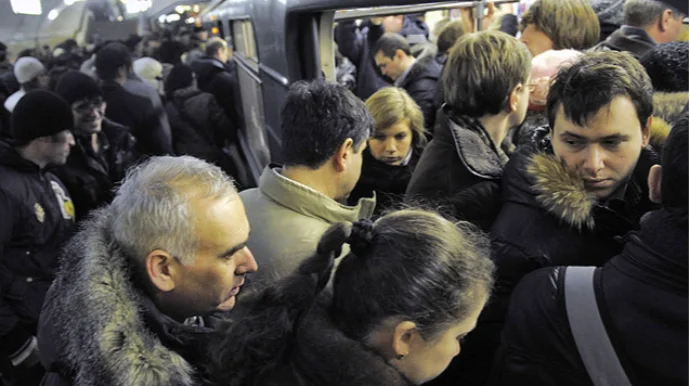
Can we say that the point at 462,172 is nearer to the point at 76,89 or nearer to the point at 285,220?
the point at 285,220

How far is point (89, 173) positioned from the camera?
12.4ft

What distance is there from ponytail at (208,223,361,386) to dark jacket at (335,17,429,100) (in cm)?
433

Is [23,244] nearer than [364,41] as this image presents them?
Yes

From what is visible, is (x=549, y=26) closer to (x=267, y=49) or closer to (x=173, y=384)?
(x=267, y=49)

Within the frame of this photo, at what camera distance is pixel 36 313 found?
2857 millimetres

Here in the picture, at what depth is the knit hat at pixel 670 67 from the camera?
214 centimetres

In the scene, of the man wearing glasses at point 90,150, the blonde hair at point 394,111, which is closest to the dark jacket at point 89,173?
the man wearing glasses at point 90,150

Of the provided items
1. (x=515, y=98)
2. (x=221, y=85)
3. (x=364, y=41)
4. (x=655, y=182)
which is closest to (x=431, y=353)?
(x=655, y=182)

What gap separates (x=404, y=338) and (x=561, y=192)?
58cm

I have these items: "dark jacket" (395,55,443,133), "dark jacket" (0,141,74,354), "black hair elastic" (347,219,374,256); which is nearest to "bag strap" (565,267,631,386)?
"black hair elastic" (347,219,374,256)

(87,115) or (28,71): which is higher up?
(87,115)

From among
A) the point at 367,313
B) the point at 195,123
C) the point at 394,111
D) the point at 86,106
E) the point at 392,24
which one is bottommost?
the point at 195,123

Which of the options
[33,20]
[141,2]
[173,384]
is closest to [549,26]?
[173,384]

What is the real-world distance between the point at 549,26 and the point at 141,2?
48.5ft
